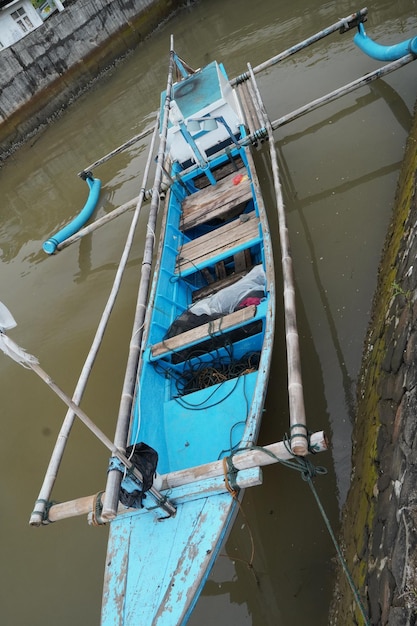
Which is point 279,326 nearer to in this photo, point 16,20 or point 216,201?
point 216,201

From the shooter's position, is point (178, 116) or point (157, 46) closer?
point (178, 116)

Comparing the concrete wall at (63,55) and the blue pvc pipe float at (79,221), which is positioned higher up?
the concrete wall at (63,55)

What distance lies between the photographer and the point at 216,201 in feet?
24.5

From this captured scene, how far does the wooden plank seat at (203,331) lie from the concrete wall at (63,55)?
16502 mm

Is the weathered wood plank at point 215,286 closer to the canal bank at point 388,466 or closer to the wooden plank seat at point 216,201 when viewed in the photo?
the wooden plank seat at point 216,201

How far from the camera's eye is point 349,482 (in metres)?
4.34

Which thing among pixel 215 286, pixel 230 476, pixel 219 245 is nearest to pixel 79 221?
pixel 219 245

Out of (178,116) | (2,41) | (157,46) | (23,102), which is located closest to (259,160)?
(178,116)

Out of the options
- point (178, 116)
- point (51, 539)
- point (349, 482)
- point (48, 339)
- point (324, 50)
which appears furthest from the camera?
point (324, 50)

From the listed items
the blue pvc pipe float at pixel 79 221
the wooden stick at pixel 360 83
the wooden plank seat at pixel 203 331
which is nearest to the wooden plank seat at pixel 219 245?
the wooden plank seat at pixel 203 331

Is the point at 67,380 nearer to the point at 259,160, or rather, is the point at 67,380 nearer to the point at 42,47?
the point at 259,160

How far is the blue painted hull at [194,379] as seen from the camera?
330 cm

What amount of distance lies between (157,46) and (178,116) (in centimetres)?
1442

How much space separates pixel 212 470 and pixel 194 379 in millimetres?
2095
